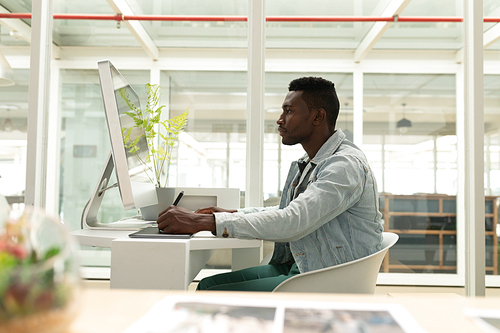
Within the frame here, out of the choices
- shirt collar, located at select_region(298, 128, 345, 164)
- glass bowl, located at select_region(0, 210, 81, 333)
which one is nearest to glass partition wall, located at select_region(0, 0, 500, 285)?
shirt collar, located at select_region(298, 128, 345, 164)

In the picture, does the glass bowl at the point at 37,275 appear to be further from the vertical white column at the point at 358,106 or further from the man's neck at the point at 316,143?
the vertical white column at the point at 358,106

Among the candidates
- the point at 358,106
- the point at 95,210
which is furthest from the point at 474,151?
the point at 95,210

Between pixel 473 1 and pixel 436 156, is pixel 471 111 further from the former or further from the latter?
pixel 473 1

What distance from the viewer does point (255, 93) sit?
2555mm

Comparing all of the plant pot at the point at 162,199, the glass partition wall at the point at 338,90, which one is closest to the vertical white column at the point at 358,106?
the glass partition wall at the point at 338,90

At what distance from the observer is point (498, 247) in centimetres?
258

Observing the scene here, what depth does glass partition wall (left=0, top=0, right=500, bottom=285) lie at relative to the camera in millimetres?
2641

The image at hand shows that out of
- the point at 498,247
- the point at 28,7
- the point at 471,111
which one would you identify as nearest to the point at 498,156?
the point at 471,111

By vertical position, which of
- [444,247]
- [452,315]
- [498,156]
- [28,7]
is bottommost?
[444,247]

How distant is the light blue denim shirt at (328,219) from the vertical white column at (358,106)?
3.51 feet

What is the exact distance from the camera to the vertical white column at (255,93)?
254cm

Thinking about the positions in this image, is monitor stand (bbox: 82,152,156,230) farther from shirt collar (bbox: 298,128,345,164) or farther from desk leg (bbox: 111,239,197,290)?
shirt collar (bbox: 298,128,345,164)

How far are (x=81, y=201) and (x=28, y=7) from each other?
4.52ft

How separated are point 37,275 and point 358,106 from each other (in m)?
2.55
